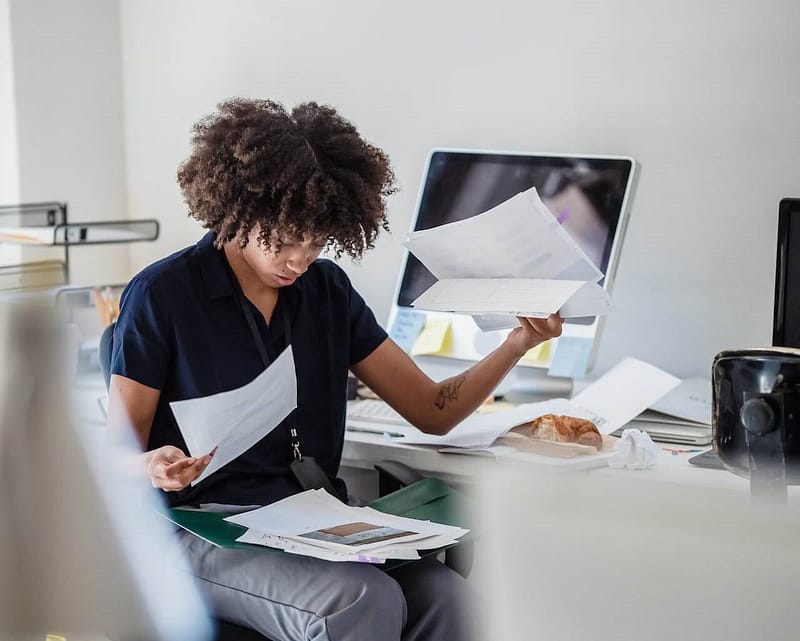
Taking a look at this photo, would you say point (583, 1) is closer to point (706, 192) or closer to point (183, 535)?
point (706, 192)

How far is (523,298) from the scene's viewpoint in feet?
5.13

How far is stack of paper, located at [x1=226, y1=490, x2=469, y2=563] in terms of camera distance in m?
1.32

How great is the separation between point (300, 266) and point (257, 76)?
123cm

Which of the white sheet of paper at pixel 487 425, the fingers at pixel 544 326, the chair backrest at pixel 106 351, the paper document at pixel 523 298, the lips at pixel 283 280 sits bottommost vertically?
the white sheet of paper at pixel 487 425

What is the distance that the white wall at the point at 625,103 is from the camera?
6.79 ft

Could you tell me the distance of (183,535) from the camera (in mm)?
1509

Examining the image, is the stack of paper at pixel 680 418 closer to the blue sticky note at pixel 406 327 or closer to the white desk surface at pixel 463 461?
the white desk surface at pixel 463 461

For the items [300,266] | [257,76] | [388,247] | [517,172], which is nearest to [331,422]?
[300,266]

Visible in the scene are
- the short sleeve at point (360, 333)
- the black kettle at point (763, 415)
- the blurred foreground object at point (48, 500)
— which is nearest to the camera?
the blurred foreground object at point (48, 500)

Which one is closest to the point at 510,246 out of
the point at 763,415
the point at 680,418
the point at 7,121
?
the point at 680,418

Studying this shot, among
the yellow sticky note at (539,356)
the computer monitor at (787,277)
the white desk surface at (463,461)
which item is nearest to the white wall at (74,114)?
the white desk surface at (463,461)

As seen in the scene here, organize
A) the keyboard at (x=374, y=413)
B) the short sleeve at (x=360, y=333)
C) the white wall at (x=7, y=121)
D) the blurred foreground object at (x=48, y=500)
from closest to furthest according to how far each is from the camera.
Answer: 1. the blurred foreground object at (x=48, y=500)
2. the short sleeve at (x=360, y=333)
3. the keyboard at (x=374, y=413)
4. the white wall at (x=7, y=121)

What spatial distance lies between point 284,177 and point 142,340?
12.7 inches

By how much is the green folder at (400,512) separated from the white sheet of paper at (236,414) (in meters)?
0.08
